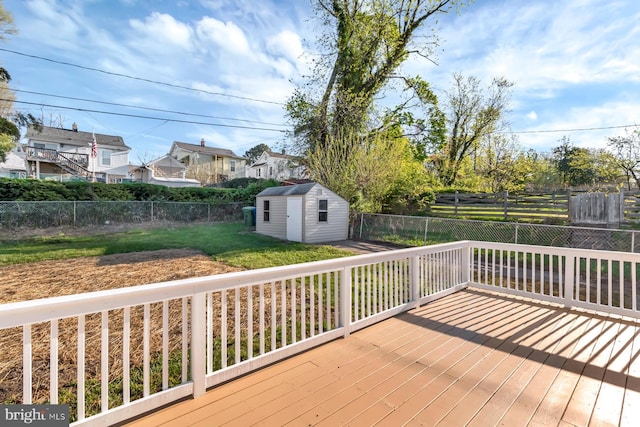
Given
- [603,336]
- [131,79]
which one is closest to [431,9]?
[131,79]

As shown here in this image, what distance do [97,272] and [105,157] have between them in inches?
920

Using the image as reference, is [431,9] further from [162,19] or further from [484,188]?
[162,19]

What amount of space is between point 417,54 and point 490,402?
642 inches

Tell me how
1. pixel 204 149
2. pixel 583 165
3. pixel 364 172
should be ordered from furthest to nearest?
pixel 204 149 → pixel 583 165 → pixel 364 172

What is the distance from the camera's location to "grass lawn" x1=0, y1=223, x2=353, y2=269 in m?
6.94

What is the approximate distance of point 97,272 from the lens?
18.5 ft

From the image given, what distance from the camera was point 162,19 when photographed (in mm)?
8852

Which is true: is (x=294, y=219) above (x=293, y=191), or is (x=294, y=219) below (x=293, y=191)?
below

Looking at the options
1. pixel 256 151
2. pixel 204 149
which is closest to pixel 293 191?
pixel 204 149

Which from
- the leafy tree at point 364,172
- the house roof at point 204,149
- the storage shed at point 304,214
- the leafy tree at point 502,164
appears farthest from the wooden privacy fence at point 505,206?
the house roof at point 204,149

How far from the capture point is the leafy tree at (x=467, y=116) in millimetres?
16344

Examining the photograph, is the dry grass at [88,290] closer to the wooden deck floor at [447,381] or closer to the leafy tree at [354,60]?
the wooden deck floor at [447,381]

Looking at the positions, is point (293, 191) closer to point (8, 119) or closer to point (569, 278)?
point (569, 278)

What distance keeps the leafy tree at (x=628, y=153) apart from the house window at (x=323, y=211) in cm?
1354
